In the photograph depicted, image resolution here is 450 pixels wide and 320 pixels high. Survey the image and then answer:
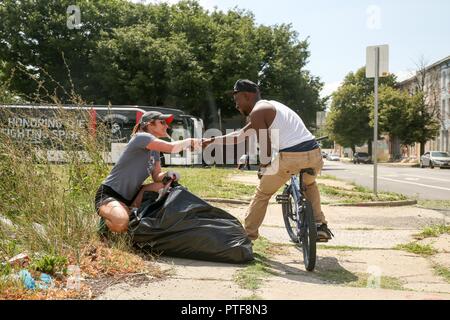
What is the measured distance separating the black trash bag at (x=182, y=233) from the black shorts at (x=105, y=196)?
1.10 ft

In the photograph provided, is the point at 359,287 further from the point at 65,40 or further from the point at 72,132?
the point at 65,40

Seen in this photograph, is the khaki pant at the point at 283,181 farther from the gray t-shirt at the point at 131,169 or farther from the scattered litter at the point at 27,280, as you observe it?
the scattered litter at the point at 27,280

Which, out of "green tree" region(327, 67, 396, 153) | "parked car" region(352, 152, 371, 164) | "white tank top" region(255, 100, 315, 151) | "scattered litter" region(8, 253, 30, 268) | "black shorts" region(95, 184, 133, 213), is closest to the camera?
"scattered litter" region(8, 253, 30, 268)

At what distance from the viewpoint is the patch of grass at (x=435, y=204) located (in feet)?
33.3

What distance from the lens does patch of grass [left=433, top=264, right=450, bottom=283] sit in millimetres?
4474

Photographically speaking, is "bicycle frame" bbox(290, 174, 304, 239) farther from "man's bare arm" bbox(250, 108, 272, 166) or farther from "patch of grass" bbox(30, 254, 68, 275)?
"patch of grass" bbox(30, 254, 68, 275)

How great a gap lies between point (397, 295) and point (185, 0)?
3795 cm

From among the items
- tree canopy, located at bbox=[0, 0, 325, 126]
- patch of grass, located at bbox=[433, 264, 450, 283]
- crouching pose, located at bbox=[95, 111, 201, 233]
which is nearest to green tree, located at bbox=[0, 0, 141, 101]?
tree canopy, located at bbox=[0, 0, 325, 126]

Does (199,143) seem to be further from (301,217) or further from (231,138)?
(301,217)

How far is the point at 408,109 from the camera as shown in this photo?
5019 centimetres

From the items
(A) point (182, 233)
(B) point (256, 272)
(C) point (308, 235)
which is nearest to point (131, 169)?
(A) point (182, 233)

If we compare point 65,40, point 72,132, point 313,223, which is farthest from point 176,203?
point 65,40

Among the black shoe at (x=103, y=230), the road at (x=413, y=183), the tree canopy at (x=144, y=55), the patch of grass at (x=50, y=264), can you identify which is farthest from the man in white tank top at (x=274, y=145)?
the tree canopy at (x=144, y=55)

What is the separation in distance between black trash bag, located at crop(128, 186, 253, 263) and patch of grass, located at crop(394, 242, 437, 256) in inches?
80.6
